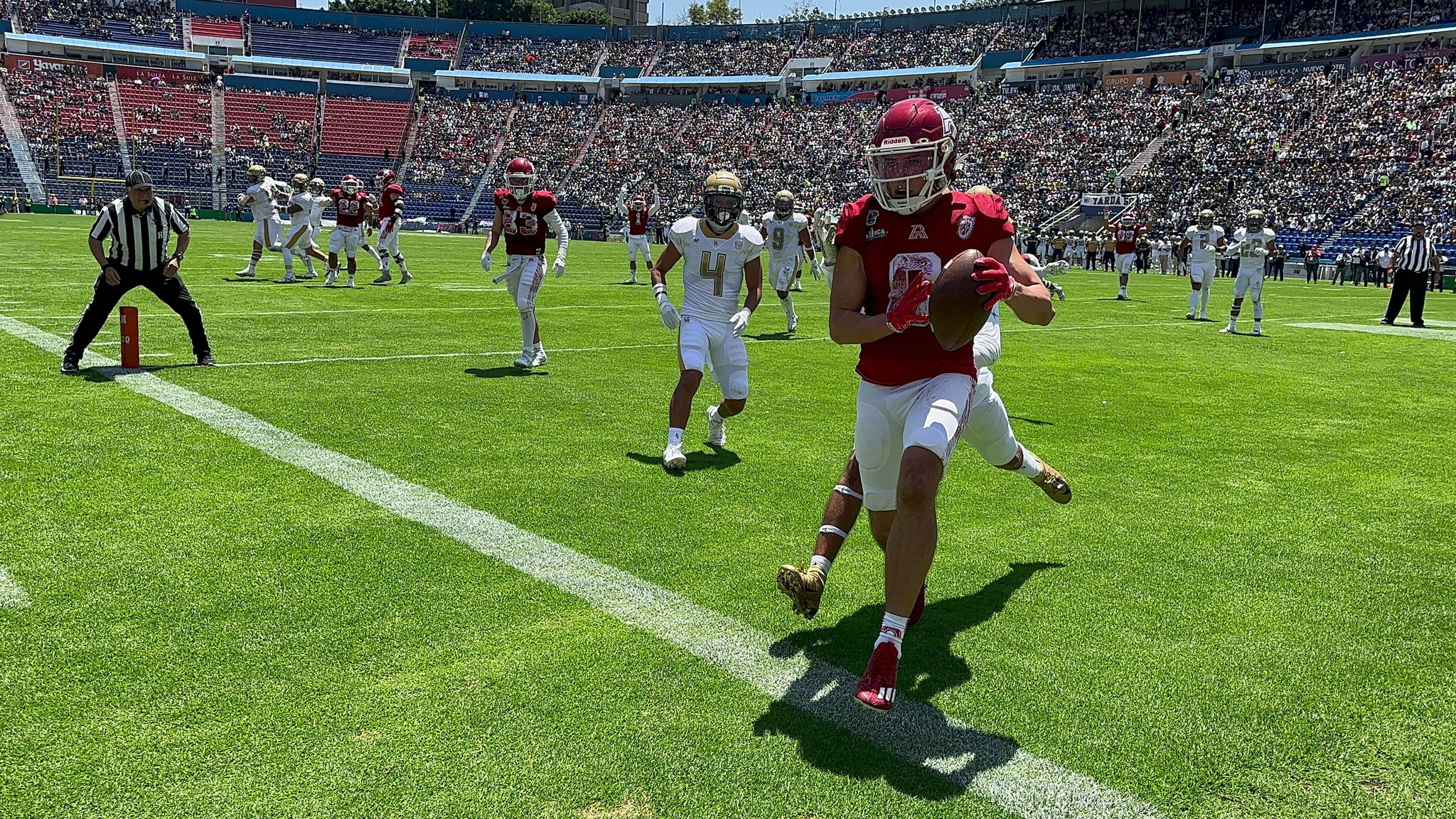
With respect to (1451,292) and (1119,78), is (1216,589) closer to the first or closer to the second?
(1451,292)

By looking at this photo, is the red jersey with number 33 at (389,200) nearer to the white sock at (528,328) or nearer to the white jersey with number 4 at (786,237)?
the white jersey with number 4 at (786,237)

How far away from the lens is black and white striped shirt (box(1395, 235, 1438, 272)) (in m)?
19.0

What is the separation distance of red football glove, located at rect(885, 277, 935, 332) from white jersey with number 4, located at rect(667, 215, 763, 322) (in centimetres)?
413

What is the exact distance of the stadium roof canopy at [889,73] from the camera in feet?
212

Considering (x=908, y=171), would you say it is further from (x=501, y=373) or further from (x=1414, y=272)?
(x=1414, y=272)

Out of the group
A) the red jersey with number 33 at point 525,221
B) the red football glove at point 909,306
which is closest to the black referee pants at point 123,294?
the red jersey with number 33 at point 525,221

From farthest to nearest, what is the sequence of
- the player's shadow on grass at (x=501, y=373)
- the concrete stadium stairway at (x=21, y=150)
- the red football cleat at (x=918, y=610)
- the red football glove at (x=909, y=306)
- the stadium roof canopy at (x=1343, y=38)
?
the concrete stadium stairway at (x=21, y=150) → the stadium roof canopy at (x=1343, y=38) → the player's shadow on grass at (x=501, y=373) → the red football cleat at (x=918, y=610) → the red football glove at (x=909, y=306)

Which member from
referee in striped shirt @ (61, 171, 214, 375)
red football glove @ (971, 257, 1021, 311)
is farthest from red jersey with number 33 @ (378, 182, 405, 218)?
red football glove @ (971, 257, 1021, 311)

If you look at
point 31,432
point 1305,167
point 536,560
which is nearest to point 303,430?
point 31,432

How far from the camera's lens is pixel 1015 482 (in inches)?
278

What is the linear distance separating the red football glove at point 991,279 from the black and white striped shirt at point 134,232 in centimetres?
896

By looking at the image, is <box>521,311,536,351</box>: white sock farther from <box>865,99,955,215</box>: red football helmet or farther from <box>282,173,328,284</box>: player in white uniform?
<box>282,173,328,284</box>: player in white uniform

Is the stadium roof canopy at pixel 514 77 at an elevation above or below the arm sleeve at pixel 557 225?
above

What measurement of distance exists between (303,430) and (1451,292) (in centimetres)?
Result: 3628
